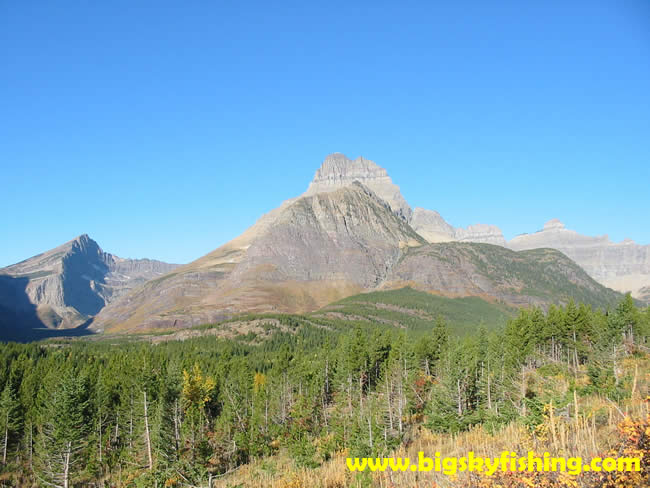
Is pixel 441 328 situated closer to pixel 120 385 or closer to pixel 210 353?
pixel 120 385

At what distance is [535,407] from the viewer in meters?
17.6

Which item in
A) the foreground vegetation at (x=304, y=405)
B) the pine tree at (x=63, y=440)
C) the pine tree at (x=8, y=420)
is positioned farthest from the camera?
the pine tree at (x=8, y=420)

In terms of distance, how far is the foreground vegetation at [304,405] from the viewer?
101 ft

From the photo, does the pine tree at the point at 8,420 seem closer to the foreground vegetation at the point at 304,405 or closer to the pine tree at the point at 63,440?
the foreground vegetation at the point at 304,405

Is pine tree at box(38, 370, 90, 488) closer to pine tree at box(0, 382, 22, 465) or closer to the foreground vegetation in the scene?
the foreground vegetation

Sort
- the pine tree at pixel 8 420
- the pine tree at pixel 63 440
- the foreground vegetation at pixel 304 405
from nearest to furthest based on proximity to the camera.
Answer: the foreground vegetation at pixel 304 405
the pine tree at pixel 63 440
the pine tree at pixel 8 420

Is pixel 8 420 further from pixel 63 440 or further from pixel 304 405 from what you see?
pixel 304 405

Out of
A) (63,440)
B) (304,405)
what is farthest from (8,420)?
(304,405)

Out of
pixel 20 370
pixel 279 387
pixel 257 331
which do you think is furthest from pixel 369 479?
pixel 257 331

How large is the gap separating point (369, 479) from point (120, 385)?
248 feet

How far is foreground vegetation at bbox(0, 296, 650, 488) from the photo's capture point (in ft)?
101

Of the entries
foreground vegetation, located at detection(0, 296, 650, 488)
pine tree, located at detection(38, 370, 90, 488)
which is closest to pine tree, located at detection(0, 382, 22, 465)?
foreground vegetation, located at detection(0, 296, 650, 488)

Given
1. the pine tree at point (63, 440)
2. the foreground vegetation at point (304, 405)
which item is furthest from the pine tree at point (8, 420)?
the pine tree at point (63, 440)

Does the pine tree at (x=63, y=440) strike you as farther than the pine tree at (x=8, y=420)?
No
